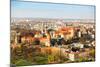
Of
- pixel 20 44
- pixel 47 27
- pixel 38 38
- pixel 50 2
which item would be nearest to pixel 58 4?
pixel 50 2

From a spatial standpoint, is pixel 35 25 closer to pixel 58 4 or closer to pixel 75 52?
A: pixel 58 4

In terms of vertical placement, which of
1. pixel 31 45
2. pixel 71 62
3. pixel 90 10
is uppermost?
pixel 90 10
